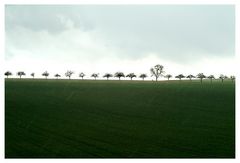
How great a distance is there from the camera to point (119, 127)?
13.3 meters

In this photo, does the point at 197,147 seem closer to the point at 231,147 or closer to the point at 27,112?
the point at 231,147

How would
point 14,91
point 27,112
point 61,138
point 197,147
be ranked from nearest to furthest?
1. point 197,147
2. point 61,138
3. point 27,112
4. point 14,91

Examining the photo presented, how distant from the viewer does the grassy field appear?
35.7 feet

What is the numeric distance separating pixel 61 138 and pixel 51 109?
4465 mm

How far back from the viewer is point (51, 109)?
16.1 meters

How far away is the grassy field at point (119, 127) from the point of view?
10.9 metres

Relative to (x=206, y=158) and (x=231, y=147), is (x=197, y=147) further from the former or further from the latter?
(x=231, y=147)

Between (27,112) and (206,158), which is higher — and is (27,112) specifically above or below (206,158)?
above

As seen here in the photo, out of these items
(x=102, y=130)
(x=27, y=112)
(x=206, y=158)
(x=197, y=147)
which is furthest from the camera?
(x=27, y=112)

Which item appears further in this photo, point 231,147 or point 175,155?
point 231,147
